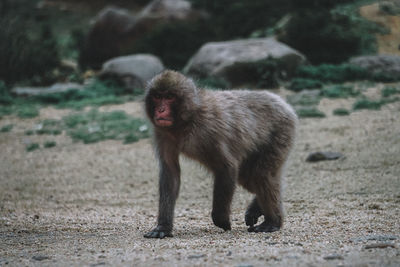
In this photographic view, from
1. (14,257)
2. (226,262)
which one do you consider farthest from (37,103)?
(226,262)

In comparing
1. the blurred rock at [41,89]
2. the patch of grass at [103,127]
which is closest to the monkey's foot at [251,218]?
the patch of grass at [103,127]

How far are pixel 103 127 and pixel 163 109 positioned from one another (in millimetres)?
7950

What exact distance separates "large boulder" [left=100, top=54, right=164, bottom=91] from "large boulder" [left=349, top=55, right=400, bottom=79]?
6207 mm

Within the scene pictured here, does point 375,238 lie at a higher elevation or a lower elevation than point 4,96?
higher

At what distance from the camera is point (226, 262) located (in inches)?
131

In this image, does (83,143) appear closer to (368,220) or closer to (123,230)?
(123,230)

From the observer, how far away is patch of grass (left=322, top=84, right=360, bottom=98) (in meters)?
12.6

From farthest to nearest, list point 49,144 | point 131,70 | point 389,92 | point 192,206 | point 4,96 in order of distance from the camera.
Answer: point 131,70 < point 4,96 < point 389,92 < point 49,144 < point 192,206

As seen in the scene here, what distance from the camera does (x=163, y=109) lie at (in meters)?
4.60

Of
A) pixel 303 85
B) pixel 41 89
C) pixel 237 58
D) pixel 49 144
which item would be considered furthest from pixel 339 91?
pixel 41 89

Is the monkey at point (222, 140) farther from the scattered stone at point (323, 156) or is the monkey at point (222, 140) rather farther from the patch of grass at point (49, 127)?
the patch of grass at point (49, 127)

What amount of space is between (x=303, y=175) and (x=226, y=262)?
16.4 ft

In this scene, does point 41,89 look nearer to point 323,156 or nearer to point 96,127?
point 96,127

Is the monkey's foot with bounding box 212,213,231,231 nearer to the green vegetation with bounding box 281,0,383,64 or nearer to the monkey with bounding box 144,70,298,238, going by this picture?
the monkey with bounding box 144,70,298,238
